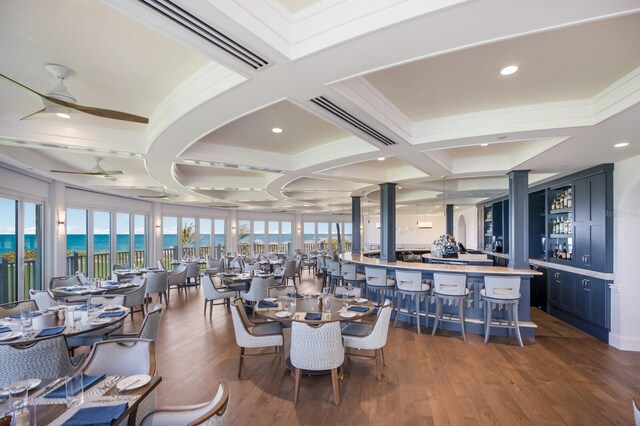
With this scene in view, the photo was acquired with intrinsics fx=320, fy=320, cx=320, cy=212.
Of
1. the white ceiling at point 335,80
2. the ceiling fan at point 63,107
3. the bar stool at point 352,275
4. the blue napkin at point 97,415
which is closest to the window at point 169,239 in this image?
the white ceiling at point 335,80

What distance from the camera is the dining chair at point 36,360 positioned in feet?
8.09

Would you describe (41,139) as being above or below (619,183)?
above

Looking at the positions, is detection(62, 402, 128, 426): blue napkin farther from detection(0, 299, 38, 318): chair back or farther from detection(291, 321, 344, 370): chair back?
detection(0, 299, 38, 318): chair back

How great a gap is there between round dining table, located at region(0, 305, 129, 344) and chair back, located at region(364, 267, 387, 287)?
4.03m

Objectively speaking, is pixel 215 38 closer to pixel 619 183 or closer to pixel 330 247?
pixel 619 183

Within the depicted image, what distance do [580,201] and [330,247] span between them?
14.3 metres

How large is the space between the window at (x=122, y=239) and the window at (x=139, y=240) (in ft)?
0.88

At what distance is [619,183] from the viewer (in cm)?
505

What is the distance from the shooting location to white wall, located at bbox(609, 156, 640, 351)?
4.81m

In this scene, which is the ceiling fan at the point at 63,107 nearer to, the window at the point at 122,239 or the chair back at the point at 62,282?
the chair back at the point at 62,282

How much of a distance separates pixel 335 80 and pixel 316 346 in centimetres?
245

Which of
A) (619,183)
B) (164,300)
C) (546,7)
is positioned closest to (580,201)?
(619,183)

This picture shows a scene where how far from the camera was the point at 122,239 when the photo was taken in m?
10.4

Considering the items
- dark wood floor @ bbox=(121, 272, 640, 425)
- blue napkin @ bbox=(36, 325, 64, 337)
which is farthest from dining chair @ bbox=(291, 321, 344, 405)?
blue napkin @ bbox=(36, 325, 64, 337)
